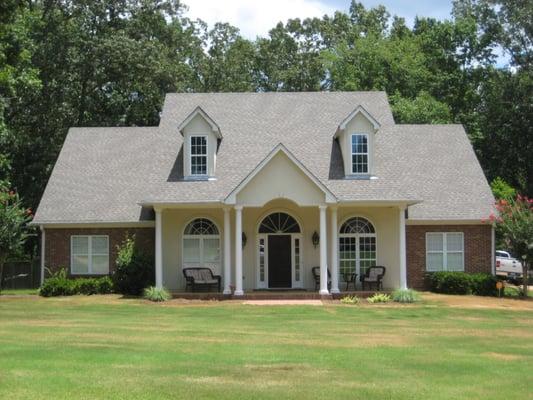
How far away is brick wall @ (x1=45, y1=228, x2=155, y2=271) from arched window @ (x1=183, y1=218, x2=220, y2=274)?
1582 mm

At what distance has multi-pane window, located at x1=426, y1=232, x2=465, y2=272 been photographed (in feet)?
102

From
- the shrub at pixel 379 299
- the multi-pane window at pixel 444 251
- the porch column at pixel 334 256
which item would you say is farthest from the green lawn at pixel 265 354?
the multi-pane window at pixel 444 251

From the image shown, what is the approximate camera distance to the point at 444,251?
31062mm

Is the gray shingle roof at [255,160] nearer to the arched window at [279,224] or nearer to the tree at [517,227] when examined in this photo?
the tree at [517,227]

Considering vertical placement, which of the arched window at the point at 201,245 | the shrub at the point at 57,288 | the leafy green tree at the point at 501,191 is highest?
the leafy green tree at the point at 501,191

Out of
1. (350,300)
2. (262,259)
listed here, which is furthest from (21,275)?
(350,300)

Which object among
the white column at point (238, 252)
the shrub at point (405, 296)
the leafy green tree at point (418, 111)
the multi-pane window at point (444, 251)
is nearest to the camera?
the shrub at point (405, 296)

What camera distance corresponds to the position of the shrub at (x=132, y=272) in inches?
1153

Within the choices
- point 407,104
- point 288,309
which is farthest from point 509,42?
point 288,309

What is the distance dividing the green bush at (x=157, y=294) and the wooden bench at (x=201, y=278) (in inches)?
67.3

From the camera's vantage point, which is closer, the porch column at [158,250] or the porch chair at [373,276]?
the porch column at [158,250]

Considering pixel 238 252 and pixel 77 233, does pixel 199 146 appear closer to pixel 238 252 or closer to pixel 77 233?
pixel 238 252

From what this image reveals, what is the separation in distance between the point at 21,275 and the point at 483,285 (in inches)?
870

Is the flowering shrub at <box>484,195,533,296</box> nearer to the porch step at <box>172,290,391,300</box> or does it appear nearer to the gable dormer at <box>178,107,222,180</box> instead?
the porch step at <box>172,290,391,300</box>
